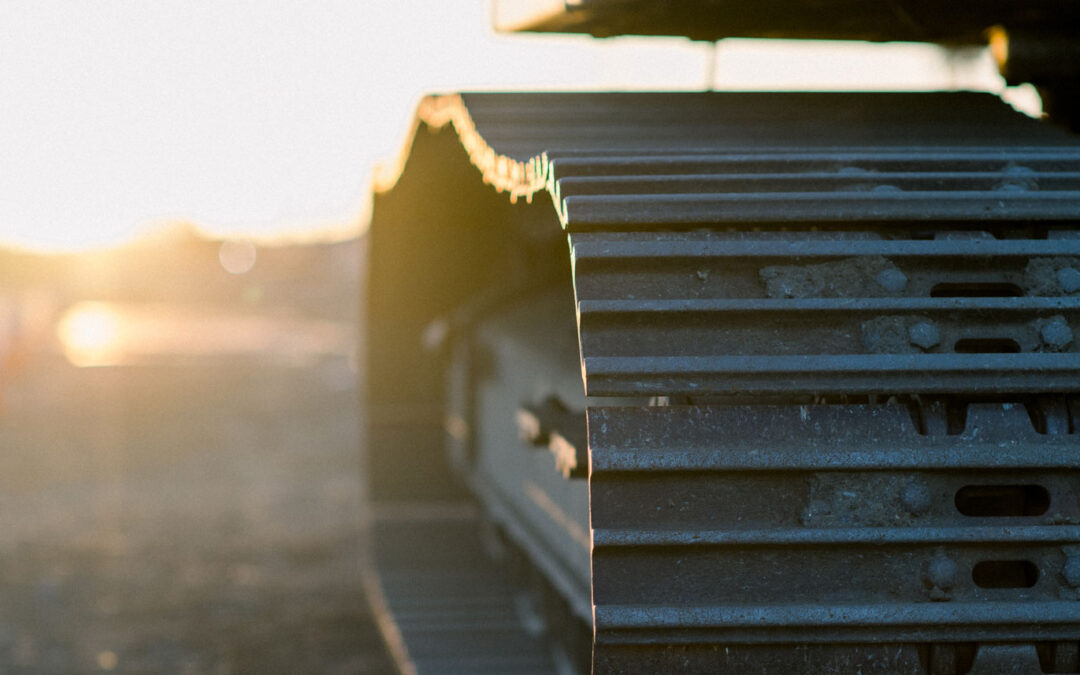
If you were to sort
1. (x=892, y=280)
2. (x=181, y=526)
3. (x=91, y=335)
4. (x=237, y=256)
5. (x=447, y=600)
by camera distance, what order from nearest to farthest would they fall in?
(x=892, y=280)
(x=447, y=600)
(x=181, y=526)
(x=91, y=335)
(x=237, y=256)

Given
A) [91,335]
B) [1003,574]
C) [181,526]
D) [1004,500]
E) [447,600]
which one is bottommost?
[91,335]

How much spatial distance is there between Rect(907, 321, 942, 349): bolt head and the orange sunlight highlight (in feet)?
49.3

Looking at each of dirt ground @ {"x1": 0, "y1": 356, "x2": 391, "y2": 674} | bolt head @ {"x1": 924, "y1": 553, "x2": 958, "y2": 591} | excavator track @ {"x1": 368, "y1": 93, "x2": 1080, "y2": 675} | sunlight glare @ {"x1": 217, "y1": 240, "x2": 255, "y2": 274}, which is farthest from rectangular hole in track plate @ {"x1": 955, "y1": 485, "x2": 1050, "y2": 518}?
sunlight glare @ {"x1": 217, "y1": 240, "x2": 255, "y2": 274}

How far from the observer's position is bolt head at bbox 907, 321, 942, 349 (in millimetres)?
1930

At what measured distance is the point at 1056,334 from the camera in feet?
6.39

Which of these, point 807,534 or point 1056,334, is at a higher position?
point 1056,334

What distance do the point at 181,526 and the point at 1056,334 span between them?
6.95 m

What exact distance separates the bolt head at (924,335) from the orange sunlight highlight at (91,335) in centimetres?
1503

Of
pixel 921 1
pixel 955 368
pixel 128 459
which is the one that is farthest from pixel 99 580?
pixel 955 368

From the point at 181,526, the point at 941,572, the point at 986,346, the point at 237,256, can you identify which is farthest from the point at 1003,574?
the point at 237,256

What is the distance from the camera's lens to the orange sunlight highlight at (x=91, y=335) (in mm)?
17547

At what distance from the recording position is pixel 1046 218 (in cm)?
205

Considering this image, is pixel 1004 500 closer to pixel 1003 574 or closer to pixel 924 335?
pixel 1003 574

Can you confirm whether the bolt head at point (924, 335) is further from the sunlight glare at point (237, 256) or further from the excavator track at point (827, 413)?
the sunlight glare at point (237, 256)
